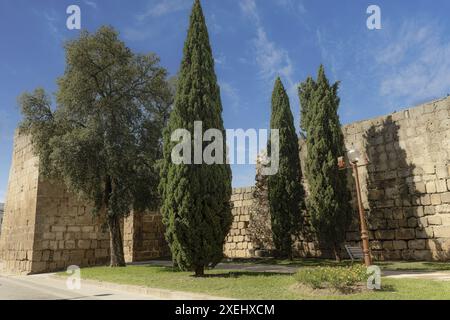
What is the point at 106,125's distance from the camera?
15984mm

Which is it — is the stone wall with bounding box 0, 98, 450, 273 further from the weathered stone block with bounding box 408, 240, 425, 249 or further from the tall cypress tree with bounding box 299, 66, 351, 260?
the tall cypress tree with bounding box 299, 66, 351, 260

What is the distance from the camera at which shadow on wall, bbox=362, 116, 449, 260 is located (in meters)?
14.1

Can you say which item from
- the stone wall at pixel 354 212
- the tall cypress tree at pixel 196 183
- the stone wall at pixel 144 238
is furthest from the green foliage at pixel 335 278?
the stone wall at pixel 144 238

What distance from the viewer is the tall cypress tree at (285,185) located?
16.7 metres

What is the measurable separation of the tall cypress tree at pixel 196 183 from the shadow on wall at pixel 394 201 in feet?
22.5

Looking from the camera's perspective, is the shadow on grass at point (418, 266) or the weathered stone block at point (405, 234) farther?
the weathered stone block at point (405, 234)

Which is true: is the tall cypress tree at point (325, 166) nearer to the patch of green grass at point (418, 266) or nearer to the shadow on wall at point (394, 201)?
the shadow on wall at point (394, 201)

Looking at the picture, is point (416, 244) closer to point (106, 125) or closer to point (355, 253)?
point (355, 253)

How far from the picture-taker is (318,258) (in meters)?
16.8

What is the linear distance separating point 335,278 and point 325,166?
7845mm

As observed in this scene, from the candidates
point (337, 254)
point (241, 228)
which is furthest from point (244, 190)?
point (337, 254)
